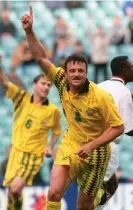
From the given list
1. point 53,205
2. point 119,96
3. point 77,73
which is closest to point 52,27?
point 119,96

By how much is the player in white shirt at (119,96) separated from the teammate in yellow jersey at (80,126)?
21.9 inches

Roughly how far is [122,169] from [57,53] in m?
2.69

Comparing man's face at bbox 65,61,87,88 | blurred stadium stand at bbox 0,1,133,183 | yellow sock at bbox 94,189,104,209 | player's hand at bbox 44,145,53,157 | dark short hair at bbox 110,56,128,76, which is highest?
blurred stadium stand at bbox 0,1,133,183

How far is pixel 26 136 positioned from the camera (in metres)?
9.10

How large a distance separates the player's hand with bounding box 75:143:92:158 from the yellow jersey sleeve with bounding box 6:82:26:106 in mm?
3182

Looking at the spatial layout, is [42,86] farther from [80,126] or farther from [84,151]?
[84,151]

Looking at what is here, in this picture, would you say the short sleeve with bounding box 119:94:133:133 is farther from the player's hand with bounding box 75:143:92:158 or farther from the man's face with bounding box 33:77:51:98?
the man's face with bounding box 33:77:51:98

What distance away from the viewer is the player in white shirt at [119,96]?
7.07 metres

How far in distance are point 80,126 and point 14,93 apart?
2.90m

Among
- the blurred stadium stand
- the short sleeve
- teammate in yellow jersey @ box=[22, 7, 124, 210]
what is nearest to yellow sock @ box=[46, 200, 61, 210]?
teammate in yellow jersey @ box=[22, 7, 124, 210]

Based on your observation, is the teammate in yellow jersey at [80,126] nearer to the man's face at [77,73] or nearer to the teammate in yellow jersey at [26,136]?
the man's face at [77,73]

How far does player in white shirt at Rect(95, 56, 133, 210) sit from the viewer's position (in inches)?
278

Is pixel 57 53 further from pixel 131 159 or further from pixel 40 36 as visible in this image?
pixel 131 159

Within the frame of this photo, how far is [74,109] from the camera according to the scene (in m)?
6.35
